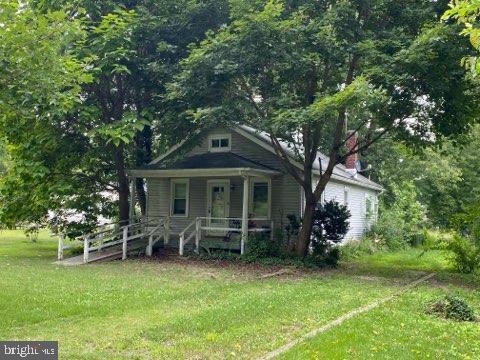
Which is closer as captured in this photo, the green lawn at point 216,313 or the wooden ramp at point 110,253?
the green lawn at point 216,313

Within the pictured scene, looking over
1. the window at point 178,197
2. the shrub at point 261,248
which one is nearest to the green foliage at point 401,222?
the shrub at point 261,248

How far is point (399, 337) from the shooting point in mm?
6660

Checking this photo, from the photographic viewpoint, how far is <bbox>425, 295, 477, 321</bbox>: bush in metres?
8.06

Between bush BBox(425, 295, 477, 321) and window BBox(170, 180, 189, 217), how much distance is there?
498 inches

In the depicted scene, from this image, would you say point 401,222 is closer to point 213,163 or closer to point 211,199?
point 211,199

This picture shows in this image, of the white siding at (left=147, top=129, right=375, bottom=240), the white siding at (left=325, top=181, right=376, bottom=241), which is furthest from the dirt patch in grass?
the white siding at (left=325, top=181, right=376, bottom=241)

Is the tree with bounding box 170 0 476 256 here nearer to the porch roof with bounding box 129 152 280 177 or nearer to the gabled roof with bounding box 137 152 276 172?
the porch roof with bounding box 129 152 280 177

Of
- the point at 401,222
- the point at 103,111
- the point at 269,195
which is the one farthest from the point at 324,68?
the point at 401,222

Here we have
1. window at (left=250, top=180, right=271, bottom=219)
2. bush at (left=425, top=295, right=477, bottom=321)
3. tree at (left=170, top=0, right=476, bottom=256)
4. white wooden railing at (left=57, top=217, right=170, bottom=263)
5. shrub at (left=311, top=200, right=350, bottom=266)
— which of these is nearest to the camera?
bush at (left=425, top=295, right=477, bottom=321)

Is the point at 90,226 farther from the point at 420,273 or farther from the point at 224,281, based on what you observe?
the point at 420,273

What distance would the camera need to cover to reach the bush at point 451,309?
8.06 meters

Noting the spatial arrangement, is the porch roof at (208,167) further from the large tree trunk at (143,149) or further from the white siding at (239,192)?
the large tree trunk at (143,149)

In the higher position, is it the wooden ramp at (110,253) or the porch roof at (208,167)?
the porch roof at (208,167)

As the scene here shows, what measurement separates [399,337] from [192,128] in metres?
10.9
